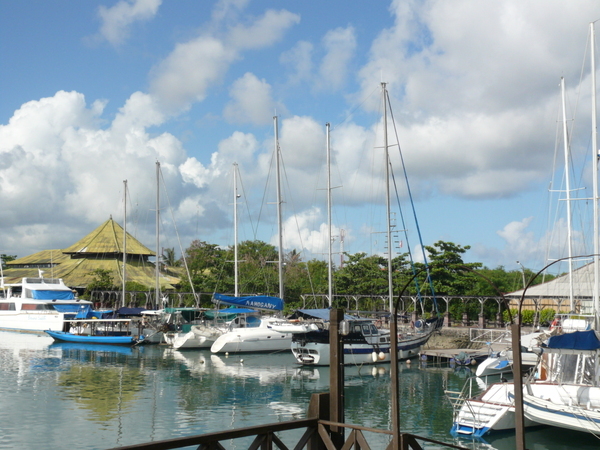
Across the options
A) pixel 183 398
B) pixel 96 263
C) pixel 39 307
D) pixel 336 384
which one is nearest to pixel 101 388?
pixel 183 398

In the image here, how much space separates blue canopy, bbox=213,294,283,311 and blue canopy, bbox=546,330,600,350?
2635cm

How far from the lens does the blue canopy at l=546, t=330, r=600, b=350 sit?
20031mm

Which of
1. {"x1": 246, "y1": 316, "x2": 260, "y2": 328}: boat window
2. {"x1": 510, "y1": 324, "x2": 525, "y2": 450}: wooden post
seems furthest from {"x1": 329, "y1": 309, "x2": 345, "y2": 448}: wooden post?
{"x1": 246, "y1": 316, "x2": 260, "y2": 328}: boat window

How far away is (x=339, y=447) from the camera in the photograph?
10.8 metres

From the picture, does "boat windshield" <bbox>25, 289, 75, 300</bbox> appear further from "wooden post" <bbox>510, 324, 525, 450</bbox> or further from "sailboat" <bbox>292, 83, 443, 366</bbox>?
"wooden post" <bbox>510, 324, 525, 450</bbox>

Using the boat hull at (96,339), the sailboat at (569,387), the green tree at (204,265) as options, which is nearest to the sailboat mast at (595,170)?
the sailboat at (569,387)

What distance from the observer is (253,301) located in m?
44.1

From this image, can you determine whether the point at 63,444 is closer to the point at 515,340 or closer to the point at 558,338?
the point at 515,340

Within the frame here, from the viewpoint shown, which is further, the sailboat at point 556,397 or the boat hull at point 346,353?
the boat hull at point 346,353

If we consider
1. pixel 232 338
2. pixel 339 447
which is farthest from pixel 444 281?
pixel 339 447

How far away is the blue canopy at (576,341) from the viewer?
789 inches

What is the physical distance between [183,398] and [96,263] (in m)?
71.4

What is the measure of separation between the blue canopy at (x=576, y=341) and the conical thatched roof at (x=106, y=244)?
80.6 meters

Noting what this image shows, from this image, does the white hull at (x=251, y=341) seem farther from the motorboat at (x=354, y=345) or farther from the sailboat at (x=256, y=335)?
the motorboat at (x=354, y=345)
